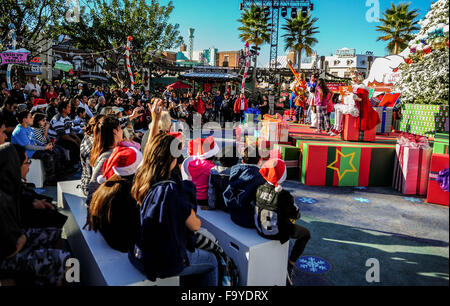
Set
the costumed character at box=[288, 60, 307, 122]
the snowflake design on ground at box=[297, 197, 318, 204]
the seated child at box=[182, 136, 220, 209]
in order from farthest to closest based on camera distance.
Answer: the costumed character at box=[288, 60, 307, 122] < the snowflake design on ground at box=[297, 197, 318, 204] < the seated child at box=[182, 136, 220, 209]

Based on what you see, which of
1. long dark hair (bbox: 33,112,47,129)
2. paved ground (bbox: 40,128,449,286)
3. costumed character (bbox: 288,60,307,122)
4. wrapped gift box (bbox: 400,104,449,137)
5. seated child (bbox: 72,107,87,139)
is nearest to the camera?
paved ground (bbox: 40,128,449,286)

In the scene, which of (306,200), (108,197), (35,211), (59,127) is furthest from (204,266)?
(59,127)

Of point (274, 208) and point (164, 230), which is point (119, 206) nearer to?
point (164, 230)

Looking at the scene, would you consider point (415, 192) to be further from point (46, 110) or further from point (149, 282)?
point (46, 110)

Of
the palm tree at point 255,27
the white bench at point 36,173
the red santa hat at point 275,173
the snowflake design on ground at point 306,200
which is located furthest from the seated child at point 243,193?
the palm tree at point 255,27

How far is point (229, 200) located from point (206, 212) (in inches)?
19.3

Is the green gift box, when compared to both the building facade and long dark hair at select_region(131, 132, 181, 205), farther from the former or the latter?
the building facade

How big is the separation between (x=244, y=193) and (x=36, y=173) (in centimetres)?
465

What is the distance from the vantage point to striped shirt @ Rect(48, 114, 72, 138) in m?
6.91

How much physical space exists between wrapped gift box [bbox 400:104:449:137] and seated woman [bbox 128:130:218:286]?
370 cm

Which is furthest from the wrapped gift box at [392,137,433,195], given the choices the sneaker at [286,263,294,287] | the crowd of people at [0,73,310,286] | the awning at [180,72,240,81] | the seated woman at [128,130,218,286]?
the awning at [180,72,240,81]

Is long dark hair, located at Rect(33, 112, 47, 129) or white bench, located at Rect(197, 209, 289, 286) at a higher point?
long dark hair, located at Rect(33, 112, 47, 129)

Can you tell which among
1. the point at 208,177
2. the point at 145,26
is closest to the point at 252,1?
the point at 145,26

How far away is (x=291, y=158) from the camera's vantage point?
6.80 metres
